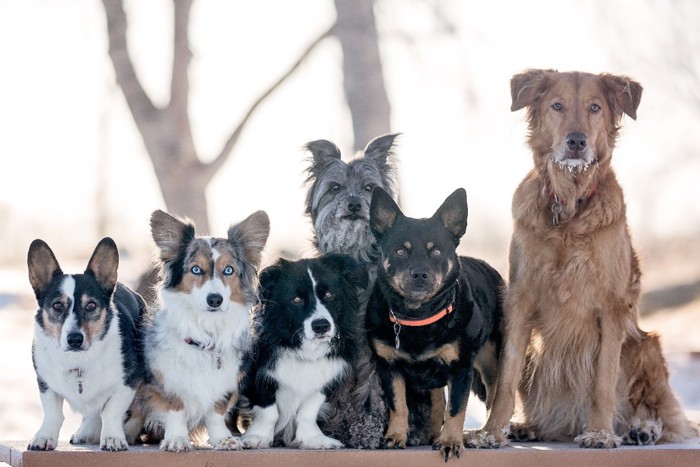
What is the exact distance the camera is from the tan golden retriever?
17.3ft

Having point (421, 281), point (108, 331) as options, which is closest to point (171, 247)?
point (108, 331)

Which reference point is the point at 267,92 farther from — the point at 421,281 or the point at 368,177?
the point at 421,281

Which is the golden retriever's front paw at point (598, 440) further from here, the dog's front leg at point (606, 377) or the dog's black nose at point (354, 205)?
the dog's black nose at point (354, 205)

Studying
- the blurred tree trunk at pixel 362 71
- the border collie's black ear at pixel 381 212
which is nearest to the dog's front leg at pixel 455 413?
the border collie's black ear at pixel 381 212

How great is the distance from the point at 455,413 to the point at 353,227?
1.18 meters

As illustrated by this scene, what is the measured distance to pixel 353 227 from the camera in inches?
219

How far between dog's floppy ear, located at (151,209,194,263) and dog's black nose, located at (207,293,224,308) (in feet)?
1.05

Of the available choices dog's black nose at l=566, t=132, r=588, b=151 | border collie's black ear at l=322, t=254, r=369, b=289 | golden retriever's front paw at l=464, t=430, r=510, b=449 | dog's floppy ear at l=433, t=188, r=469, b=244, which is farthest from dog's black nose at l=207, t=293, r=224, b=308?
dog's black nose at l=566, t=132, r=588, b=151

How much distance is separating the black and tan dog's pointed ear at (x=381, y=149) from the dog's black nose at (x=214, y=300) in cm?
148

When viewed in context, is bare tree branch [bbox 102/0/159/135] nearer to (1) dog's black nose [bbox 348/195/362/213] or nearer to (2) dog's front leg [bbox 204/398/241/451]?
(1) dog's black nose [bbox 348/195/362/213]

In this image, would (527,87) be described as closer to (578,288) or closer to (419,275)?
(578,288)

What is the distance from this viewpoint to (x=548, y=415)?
222 inches

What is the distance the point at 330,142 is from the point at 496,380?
5.30 ft

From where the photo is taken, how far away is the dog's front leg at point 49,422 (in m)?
4.80
